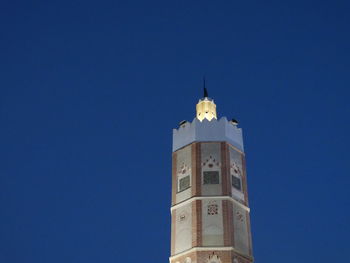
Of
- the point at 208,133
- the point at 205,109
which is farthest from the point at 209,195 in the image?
the point at 205,109

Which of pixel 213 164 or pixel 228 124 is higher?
pixel 228 124

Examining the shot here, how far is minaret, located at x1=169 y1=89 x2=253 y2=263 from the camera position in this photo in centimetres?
2780

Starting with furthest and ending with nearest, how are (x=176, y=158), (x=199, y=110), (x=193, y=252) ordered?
(x=199, y=110), (x=176, y=158), (x=193, y=252)

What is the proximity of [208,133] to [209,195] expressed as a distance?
3.66 metres

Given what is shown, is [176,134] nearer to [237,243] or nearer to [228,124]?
[228,124]

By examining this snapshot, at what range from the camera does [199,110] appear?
3388cm

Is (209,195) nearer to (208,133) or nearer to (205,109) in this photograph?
(208,133)

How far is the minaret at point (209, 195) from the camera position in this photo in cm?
2780

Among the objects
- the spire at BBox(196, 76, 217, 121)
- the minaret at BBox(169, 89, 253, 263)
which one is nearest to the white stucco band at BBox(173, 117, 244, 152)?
the minaret at BBox(169, 89, 253, 263)

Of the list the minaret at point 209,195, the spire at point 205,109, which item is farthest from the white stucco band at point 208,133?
the spire at point 205,109

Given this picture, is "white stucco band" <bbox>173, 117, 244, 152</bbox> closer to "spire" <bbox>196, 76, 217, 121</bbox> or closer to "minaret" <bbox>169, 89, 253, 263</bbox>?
"minaret" <bbox>169, 89, 253, 263</bbox>

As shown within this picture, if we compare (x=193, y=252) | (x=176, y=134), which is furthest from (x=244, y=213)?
(x=176, y=134)

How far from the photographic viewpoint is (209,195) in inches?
1145

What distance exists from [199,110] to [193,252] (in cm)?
911
